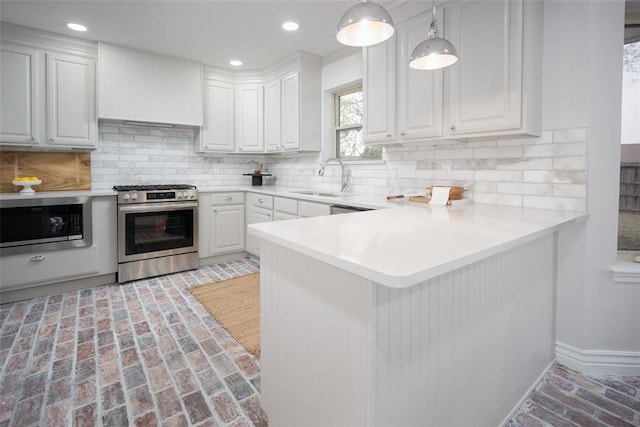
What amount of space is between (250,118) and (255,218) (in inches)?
56.6

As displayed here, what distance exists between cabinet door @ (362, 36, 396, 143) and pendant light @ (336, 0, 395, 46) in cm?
113

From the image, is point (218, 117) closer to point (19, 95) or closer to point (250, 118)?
point (250, 118)

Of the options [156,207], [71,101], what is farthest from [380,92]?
[71,101]

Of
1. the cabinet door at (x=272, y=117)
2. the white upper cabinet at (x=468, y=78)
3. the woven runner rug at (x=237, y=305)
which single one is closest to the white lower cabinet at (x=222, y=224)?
the woven runner rug at (x=237, y=305)

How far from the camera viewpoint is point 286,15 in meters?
2.92

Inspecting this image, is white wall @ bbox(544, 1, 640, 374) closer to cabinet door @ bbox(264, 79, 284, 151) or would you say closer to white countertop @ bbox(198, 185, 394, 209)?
white countertop @ bbox(198, 185, 394, 209)

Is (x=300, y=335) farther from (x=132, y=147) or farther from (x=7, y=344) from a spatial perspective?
(x=132, y=147)

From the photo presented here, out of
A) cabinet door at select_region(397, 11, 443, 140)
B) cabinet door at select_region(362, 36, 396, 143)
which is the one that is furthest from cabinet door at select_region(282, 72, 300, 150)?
cabinet door at select_region(397, 11, 443, 140)

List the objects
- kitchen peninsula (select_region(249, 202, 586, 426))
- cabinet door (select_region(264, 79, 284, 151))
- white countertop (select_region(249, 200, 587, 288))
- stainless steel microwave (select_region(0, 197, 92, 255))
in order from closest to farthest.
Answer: white countertop (select_region(249, 200, 587, 288)), kitchen peninsula (select_region(249, 202, 586, 426)), stainless steel microwave (select_region(0, 197, 92, 255)), cabinet door (select_region(264, 79, 284, 151))

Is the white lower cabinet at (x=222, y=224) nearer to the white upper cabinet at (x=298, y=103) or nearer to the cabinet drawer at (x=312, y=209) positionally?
the white upper cabinet at (x=298, y=103)

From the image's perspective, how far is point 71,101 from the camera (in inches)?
133

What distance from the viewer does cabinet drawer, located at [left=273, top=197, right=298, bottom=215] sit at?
3.46 m

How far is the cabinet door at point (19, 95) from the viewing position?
10.0 ft

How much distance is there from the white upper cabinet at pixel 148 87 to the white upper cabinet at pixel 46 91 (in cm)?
14
